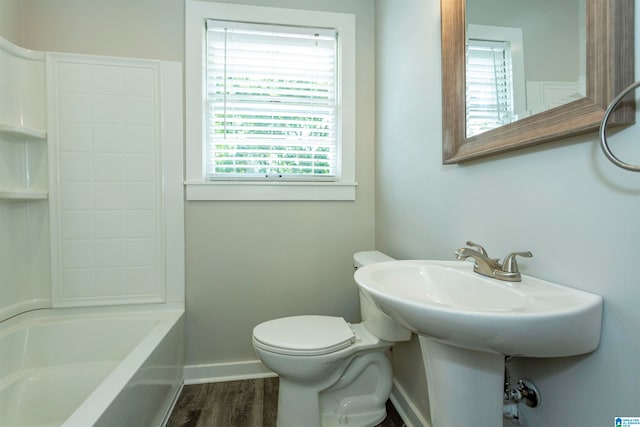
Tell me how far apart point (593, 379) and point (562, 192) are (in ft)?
1.35

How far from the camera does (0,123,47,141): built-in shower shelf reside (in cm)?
136

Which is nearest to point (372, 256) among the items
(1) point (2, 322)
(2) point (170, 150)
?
(2) point (170, 150)

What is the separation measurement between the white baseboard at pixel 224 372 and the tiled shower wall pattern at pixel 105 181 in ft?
1.58

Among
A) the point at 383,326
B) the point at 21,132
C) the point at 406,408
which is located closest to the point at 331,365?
the point at 383,326

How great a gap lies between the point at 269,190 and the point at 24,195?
47.6 inches

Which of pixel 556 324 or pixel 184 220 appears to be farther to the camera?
pixel 184 220

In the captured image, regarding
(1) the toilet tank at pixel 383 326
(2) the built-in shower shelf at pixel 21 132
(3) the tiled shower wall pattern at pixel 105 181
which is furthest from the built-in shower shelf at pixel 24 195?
(1) the toilet tank at pixel 383 326

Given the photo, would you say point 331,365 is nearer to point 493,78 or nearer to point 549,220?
point 549,220

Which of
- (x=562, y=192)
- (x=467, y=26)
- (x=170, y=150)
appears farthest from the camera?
(x=170, y=150)

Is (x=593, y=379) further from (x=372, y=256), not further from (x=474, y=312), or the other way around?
(x=372, y=256)

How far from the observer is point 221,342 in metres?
1.71

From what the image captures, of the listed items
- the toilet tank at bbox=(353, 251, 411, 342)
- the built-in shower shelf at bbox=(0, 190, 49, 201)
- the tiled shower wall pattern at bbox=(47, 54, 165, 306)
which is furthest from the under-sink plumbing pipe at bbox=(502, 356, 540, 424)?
the built-in shower shelf at bbox=(0, 190, 49, 201)

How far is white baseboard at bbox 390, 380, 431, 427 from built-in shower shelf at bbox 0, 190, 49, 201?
6.99ft

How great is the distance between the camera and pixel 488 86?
2.96ft
